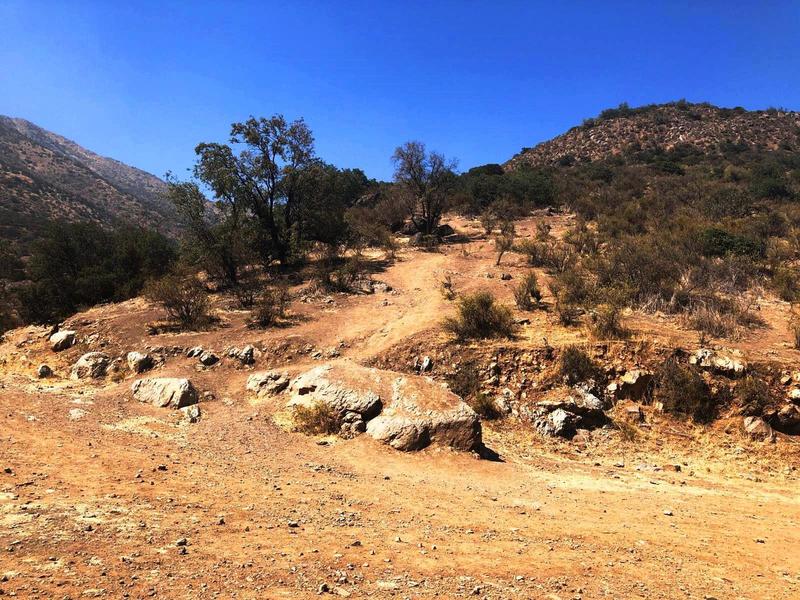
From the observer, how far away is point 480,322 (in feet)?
41.1

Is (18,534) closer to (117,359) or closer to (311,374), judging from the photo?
(311,374)

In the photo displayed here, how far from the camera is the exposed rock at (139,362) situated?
1284 cm

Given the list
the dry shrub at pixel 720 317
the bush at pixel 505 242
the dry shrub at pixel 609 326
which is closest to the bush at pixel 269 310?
the bush at pixel 505 242

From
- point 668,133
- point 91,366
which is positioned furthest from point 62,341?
point 668,133

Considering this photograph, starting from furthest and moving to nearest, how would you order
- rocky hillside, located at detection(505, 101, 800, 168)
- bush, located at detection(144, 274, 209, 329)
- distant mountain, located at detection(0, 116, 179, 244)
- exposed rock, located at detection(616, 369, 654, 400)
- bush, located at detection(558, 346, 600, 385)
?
rocky hillside, located at detection(505, 101, 800, 168) → distant mountain, located at detection(0, 116, 179, 244) → bush, located at detection(144, 274, 209, 329) → bush, located at detection(558, 346, 600, 385) → exposed rock, located at detection(616, 369, 654, 400)

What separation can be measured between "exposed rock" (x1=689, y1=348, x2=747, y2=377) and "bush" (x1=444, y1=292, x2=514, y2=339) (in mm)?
4375

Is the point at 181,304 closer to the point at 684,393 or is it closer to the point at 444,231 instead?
the point at 684,393

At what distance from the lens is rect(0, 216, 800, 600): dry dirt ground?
3896 millimetres

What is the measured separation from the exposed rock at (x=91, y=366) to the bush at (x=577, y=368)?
13.1 metres

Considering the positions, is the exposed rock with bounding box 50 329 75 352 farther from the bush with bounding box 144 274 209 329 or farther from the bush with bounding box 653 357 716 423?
the bush with bounding box 653 357 716 423

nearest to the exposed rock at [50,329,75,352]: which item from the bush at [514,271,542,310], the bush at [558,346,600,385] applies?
the bush at [514,271,542,310]

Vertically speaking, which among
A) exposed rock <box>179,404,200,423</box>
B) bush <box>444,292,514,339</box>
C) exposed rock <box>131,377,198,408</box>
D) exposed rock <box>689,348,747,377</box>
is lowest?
exposed rock <box>179,404,200,423</box>

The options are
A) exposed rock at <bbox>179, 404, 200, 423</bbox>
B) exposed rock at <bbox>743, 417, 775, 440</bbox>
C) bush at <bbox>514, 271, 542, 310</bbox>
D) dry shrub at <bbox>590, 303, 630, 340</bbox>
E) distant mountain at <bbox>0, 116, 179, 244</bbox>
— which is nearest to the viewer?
exposed rock at <bbox>743, 417, 775, 440</bbox>

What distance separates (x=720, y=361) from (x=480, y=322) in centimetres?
569
